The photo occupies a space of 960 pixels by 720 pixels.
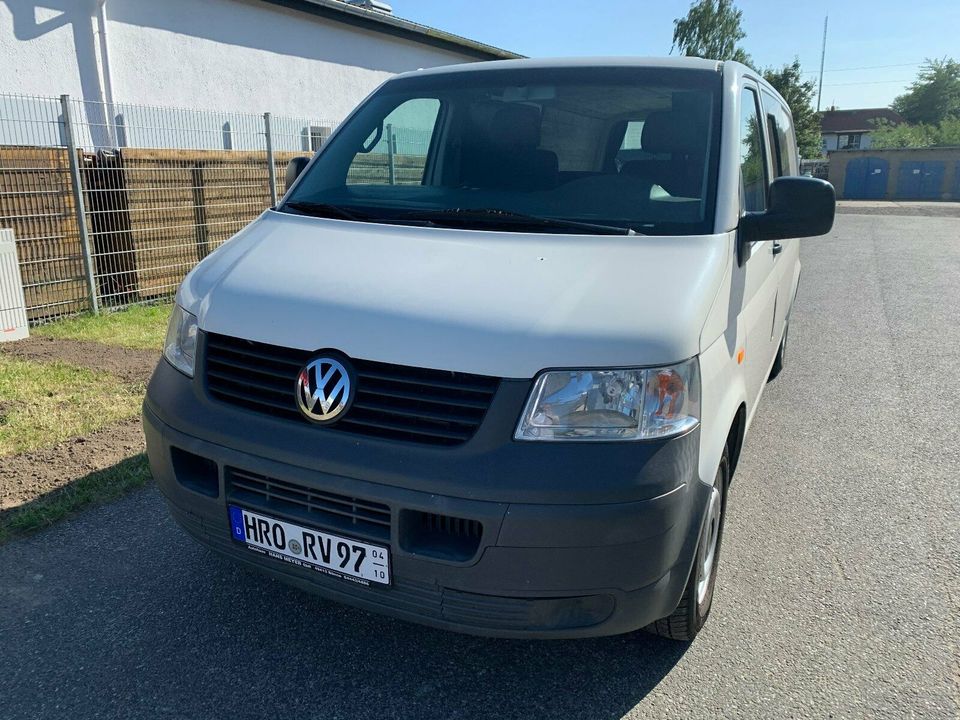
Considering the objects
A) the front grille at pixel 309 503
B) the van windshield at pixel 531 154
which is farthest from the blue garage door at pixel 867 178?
the front grille at pixel 309 503

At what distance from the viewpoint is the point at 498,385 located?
6.33 ft

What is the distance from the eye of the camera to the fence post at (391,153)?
318cm

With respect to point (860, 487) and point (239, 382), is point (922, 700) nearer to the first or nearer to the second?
point (860, 487)

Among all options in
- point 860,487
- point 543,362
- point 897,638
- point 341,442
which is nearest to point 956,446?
point 860,487

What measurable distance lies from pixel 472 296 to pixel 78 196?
20.3ft

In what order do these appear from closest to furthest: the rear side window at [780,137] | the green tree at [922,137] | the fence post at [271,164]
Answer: the rear side window at [780,137] → the fence post at [271,164] → the green tree at [922,137]

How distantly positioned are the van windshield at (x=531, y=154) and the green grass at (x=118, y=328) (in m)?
3.46

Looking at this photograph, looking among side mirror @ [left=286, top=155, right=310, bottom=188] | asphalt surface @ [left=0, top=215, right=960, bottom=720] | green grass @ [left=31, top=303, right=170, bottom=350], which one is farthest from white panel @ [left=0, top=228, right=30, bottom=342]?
side mirror @ [left=286, top=155, right=310, bottom=188]

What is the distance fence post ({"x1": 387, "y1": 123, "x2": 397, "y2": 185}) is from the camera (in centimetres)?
318

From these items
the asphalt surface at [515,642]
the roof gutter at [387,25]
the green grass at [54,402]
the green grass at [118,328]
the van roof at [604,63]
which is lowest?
the asphalt surface at [515,642]

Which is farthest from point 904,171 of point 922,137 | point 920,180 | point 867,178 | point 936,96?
point 936,96

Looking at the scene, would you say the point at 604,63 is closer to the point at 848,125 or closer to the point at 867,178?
the point at 867,178

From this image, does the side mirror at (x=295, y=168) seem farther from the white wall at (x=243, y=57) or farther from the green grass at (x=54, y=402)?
the white wall at (x=243, y=57)

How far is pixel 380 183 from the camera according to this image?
3137 millimetres
